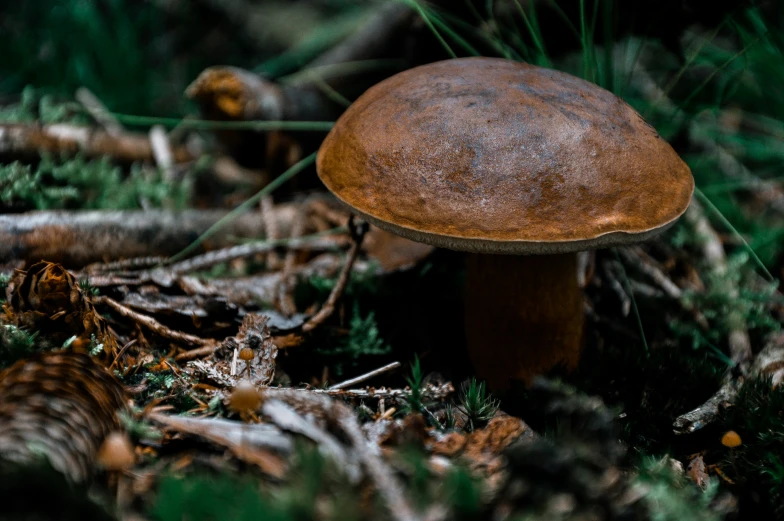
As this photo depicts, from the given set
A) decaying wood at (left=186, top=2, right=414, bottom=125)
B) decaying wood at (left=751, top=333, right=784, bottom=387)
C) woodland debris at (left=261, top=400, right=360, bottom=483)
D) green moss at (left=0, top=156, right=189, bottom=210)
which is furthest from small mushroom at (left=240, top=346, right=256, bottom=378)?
decaying wood at (left=186, top=2, right=414, bottom=125)

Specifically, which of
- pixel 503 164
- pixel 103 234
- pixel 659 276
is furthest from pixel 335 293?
pixel 659 276

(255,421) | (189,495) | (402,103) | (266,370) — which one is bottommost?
(266,370)

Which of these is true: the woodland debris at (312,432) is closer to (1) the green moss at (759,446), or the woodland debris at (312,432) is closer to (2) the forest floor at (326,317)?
(2) the forest floor at (326,317)

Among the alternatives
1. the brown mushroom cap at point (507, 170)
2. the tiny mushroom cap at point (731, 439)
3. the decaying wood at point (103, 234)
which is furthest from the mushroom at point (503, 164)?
the decaying wood at point (103, 234)

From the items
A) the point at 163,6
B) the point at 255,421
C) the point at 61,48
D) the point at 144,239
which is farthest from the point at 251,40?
the point at 255,421

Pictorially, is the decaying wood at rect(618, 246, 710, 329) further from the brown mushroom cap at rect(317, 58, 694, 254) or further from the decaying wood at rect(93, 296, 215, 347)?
the decaying wood at rect(93, 296, 215, 347)

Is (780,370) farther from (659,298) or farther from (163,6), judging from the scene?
(163,6)

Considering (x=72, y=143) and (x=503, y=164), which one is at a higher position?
(x=503, y=164)

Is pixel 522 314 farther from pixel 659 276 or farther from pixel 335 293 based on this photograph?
pixel 659 276
